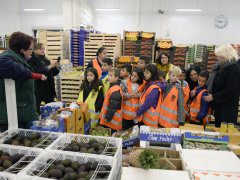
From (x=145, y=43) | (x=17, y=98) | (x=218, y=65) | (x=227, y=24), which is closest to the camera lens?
(x=17, y=98)

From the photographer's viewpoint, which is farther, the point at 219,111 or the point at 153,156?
the point at 219,111

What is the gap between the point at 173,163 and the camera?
1.91 metres

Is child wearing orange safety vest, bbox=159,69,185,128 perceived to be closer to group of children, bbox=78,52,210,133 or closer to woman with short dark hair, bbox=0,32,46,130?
group of children, bbox=78,52,210,133

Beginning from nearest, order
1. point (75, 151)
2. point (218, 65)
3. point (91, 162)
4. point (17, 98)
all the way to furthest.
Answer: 1. point (91, 162)
2. point (75, 151)
3. point (17, 98)
4. point (218, 65)

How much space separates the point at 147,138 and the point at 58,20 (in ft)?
44.0

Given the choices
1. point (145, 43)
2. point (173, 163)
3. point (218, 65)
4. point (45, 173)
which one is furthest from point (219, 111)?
point (145, 43)

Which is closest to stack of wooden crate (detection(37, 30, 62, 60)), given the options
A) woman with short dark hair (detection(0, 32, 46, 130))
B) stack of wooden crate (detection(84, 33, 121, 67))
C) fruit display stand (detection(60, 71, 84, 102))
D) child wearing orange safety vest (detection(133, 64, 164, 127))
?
stack of wooden crate (detection(84, 33, 121, 67))

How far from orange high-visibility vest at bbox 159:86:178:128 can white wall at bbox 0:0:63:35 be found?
39.9 ft

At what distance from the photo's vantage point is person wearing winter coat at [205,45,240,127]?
358 centimetres

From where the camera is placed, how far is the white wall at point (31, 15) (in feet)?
46.8

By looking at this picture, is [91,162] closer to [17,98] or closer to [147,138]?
[147,138]

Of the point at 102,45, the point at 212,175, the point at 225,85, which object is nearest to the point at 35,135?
the point at 212,175

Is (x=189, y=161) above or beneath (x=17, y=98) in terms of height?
beneath

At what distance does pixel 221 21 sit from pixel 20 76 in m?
13.8
